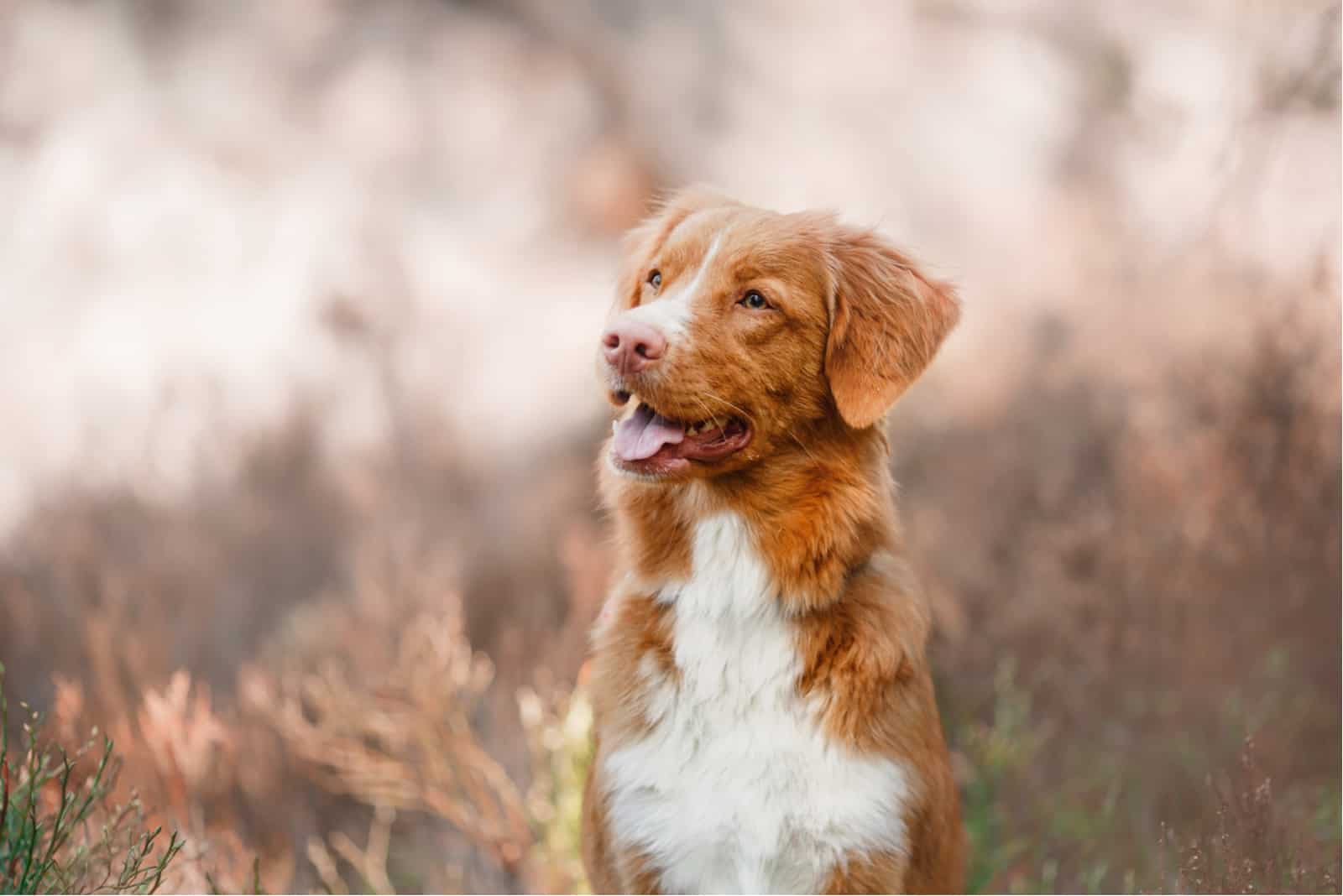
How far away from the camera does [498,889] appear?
4160 millimetres

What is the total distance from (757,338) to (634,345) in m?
0.34

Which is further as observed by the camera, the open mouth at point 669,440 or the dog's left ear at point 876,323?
the dog's left ear at point 876,323

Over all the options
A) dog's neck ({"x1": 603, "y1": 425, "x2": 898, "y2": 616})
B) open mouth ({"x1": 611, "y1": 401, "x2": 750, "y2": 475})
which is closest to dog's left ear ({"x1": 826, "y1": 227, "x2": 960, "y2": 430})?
dog's neck ({"x1": 603, "y1": 425, "x2": 898, "y2": 616})

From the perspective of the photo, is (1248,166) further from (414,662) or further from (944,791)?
(414,662)

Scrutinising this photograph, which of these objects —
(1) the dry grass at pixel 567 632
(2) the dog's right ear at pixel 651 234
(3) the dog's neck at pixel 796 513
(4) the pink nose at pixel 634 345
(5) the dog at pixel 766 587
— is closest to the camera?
(4) the pink nose at pixel 634 345

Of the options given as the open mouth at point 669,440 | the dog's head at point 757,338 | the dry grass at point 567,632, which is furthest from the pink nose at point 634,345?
the dry grass at point 567,632

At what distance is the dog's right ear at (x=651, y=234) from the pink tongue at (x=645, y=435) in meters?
0.43

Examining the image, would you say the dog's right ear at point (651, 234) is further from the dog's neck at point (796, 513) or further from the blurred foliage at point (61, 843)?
the blurred foliage at point (61, 843)

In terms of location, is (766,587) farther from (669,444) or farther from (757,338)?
(757,338)

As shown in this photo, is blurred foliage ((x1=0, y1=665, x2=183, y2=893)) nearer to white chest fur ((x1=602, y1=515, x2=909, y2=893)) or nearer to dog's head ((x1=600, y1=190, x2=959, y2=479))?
white chest fur ((x1=602, y1=515, x2=909, y2=893))

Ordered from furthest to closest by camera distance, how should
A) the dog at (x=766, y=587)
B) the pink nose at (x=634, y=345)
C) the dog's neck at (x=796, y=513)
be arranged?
the dog's neck at (x=796, y=513), the dog at (x=766, y=587), the pink nose at (x=634, y=345)

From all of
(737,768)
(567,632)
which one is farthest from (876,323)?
(567,632)

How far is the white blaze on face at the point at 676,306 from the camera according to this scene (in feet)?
7.53

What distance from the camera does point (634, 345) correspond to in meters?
2.24
